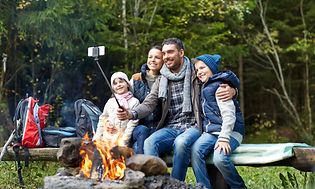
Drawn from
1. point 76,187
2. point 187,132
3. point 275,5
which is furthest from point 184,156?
point 275,5

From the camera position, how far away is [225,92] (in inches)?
206

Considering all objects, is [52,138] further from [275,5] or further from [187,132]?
[275,5]

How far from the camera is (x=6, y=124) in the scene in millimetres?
11352

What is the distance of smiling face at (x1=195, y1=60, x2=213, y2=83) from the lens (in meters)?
5.42

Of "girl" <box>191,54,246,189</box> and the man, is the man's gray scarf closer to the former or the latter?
the man

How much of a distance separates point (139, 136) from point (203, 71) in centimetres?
80

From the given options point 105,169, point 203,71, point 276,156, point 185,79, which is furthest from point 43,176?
point 276,156

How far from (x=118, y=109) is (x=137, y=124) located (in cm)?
34

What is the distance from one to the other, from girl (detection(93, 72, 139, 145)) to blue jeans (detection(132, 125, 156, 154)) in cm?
5

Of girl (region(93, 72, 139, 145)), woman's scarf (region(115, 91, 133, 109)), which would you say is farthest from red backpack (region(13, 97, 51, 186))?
woman's scarf (region(115, 91, 133, 109))

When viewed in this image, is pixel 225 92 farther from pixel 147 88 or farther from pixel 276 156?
pixel 147 88

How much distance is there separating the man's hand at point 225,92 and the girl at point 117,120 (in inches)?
32.9

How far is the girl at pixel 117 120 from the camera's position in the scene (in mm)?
5609

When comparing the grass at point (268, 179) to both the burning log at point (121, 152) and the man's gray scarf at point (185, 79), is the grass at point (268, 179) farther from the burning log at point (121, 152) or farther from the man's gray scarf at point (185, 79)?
the burning log at point (121, 152)
